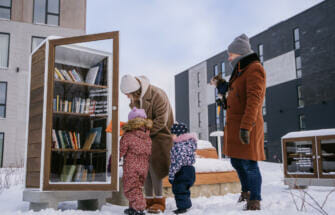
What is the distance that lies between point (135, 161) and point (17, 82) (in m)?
14.9

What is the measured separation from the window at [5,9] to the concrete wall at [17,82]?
1.06ft

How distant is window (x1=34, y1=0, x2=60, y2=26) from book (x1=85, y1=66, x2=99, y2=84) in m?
14.4

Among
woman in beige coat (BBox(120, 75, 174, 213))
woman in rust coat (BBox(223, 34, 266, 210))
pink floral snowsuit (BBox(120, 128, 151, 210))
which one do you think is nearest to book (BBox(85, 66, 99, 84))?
woman in beige coat (BBox(120, 75, 174, 213))

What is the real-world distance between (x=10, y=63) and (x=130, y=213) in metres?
15.6

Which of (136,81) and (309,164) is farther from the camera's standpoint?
(309,164)

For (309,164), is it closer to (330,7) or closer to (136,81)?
(136,81)

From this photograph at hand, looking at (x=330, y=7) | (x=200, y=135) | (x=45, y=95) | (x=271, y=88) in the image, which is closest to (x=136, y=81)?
(x=45, y=95)

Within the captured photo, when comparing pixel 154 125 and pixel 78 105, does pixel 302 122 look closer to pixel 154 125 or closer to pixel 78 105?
pixel 154 125

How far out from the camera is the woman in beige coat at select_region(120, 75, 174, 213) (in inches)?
169

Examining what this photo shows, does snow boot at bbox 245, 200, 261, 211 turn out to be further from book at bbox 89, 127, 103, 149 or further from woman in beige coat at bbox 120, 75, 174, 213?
book at bbox 89, 127, 103, 149

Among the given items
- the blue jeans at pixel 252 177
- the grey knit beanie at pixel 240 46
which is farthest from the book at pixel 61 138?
the grey knit beanie at pixel 240 46

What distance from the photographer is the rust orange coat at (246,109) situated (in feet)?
11.6

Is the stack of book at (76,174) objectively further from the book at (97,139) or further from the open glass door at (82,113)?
the book at (97,139)

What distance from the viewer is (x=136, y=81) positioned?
4.38m
